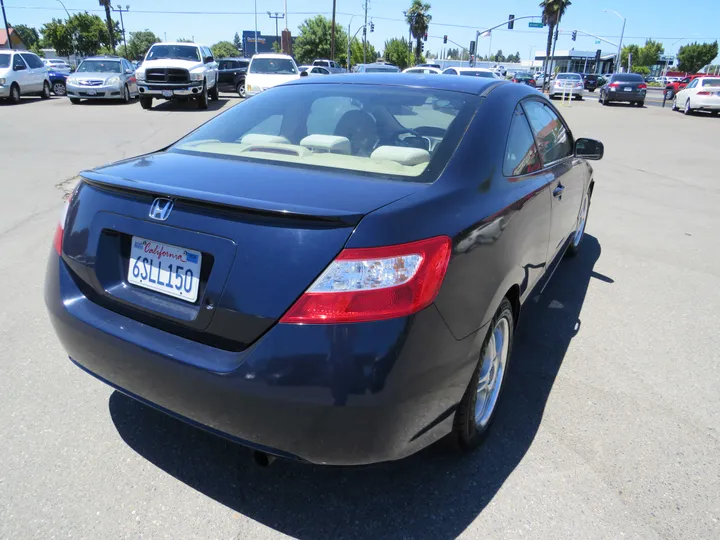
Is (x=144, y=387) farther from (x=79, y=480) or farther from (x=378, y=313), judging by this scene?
(x=378, y=313)

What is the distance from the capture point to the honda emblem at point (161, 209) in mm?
1952

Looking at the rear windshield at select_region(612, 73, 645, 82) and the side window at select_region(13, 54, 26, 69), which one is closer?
the side window at select_region(13, 54, 26, 69)

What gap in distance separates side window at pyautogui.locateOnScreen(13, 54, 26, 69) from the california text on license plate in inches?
898

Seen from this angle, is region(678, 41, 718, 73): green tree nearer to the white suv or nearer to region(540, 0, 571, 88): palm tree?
region(540, 0, 571, 88): palm tree

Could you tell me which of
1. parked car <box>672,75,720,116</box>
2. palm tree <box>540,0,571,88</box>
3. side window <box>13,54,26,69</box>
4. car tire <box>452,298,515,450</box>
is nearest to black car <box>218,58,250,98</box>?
side window <box>13,54,26,69</box>

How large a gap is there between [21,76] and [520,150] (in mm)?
22903

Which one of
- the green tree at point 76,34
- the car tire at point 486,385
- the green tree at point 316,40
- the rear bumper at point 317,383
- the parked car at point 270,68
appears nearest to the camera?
the rear bumper at point 317,383

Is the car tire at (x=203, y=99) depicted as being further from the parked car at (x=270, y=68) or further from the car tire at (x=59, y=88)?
the car tire at (x=59, y=88)

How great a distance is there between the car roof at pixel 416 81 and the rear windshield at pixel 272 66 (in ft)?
56.2

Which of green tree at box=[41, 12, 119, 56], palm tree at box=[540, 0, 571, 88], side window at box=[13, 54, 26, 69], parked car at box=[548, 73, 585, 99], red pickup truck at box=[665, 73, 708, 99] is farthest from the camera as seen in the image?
green tree at box=[41, 12, 119, 56]

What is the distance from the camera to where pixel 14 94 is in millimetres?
19812

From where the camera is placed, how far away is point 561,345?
Answer: 3.65 metres

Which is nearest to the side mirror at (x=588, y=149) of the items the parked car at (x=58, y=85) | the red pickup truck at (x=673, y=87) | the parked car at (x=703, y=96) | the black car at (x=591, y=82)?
the parked car at (x=703, y=96)

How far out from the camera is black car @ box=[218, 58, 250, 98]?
25.2m
